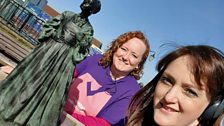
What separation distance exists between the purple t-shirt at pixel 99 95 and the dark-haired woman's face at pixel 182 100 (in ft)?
7.70

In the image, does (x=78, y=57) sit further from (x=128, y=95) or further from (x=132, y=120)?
(x=132, y=120)

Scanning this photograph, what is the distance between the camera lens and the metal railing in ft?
47.0

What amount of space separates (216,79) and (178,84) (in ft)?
0.59

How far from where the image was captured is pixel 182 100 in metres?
1.70

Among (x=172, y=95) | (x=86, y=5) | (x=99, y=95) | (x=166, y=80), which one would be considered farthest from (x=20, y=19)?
(x=172, y=95)

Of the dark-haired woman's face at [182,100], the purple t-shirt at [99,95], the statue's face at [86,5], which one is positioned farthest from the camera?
the purple t-shirt at [99,95]

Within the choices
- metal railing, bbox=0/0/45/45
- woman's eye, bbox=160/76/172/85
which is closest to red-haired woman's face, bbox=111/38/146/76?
woman's eye, bbox=160/76/172/85

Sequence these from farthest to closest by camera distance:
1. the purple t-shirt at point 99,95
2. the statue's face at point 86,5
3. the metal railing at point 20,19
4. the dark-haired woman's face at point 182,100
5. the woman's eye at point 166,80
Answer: the metal railing at point 20,19, the purple t-shirt at point 99,95, the statue's face at point 86,5, the woman's eye at point 166,80, the dark-haired woman's face at point 182,100

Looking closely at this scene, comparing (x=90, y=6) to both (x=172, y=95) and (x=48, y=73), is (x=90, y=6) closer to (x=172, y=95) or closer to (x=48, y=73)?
(x=48, y=73)

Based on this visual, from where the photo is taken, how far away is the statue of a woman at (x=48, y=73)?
362cm

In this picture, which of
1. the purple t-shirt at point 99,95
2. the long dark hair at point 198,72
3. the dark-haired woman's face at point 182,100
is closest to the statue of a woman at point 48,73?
the purple t-shirt at point 99,95

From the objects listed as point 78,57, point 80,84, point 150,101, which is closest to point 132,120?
point 150,101

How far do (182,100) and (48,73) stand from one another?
88.6 inches

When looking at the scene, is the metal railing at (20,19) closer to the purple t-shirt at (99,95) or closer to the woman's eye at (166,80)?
the purple t-shirt at (99,95)
